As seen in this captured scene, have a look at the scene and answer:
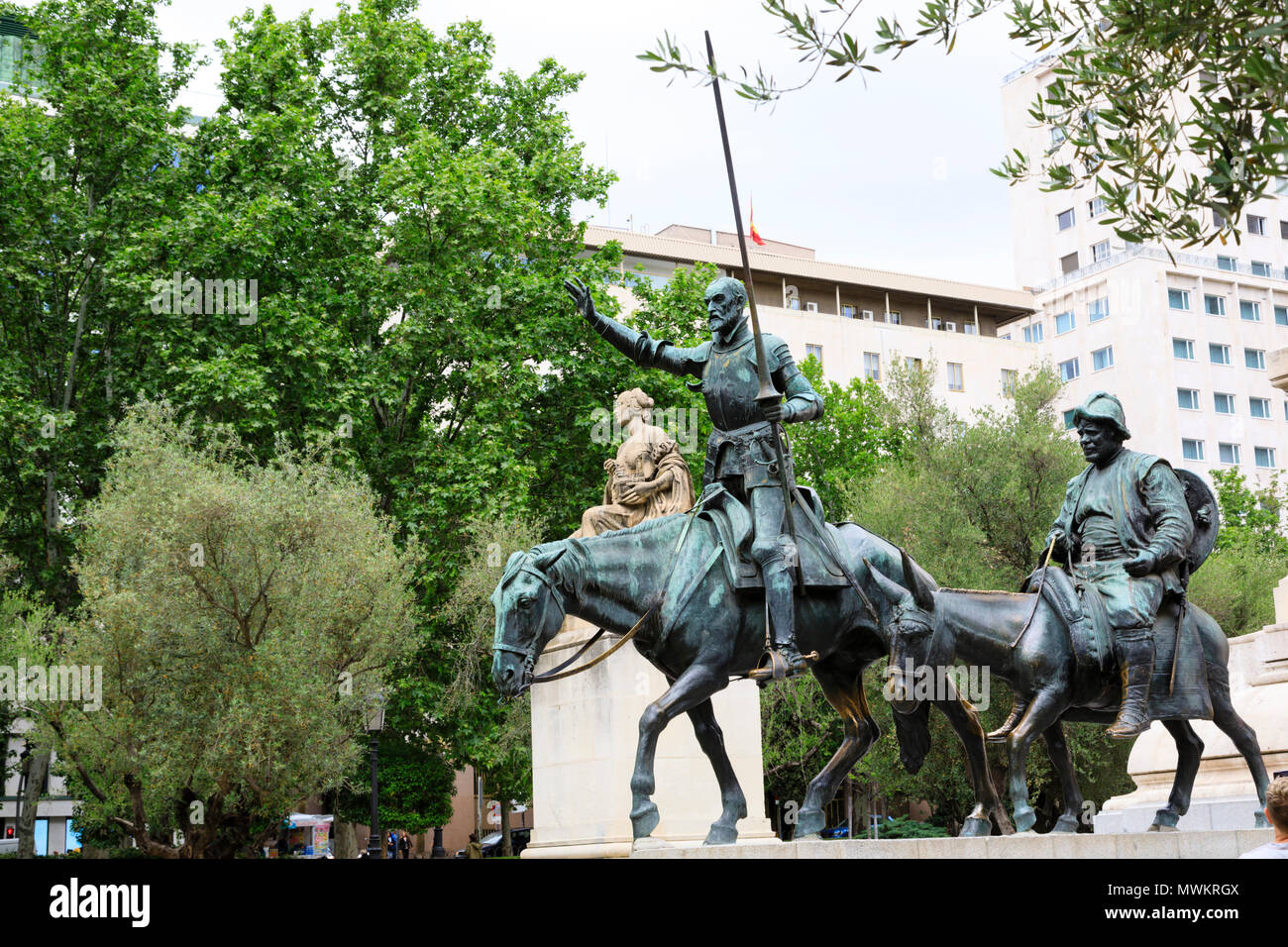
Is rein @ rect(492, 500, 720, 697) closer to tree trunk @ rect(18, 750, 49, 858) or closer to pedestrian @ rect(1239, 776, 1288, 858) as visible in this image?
pedestrian @ rect(1239, 776, 1288, 858)

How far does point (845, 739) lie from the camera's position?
930 cm

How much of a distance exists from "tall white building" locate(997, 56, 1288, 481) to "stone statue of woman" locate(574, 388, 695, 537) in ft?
201

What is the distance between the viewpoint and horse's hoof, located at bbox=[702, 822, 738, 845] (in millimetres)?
8484

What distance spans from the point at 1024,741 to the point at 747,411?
2.82 meters

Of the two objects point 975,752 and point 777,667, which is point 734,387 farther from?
point 975,752

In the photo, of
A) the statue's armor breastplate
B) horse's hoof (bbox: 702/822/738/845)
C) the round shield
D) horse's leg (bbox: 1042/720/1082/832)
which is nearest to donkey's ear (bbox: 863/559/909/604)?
the statue's armor breastplate

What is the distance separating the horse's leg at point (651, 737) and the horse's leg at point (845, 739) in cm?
108

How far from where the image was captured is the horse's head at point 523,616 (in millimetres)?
8352

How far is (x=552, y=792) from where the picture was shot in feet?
53.1

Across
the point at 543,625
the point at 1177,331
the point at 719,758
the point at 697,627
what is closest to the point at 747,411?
the point at 697,627

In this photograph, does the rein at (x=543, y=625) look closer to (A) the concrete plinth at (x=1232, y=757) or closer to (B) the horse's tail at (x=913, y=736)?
(B) the horse's tail at (x=913, y=736)

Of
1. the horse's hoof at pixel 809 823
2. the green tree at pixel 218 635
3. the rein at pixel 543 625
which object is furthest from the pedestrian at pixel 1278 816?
the green tree at pixel 218 635


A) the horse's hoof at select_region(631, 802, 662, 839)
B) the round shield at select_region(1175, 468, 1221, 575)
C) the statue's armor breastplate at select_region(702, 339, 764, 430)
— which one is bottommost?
the horse's hoof at select_region(631, 802, 662, 839)
